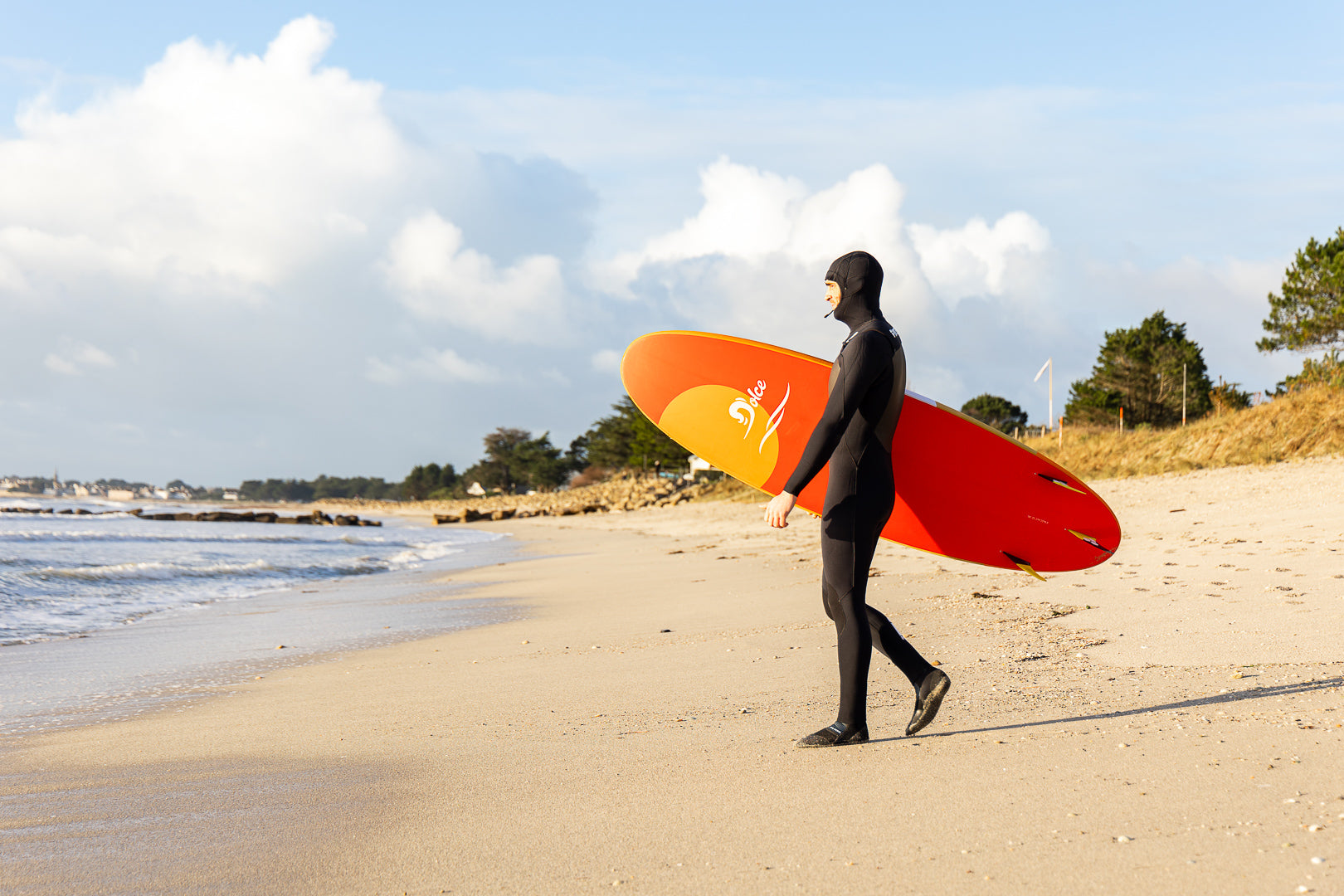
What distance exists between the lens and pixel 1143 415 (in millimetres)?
37281

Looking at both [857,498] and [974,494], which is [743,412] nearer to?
[974,494]

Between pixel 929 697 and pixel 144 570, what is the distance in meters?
10.2

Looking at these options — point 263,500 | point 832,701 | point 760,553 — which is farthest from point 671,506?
point 263,500

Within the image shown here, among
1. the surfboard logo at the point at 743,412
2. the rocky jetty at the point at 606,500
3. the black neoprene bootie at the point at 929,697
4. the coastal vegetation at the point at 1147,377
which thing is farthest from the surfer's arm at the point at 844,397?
the coastal vegetation at the point at 1147,377

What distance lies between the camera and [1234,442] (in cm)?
1205

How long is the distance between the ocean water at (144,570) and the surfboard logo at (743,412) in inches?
193

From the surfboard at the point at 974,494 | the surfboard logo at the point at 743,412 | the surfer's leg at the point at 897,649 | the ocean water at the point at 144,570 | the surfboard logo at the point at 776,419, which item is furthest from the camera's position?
the ocean water at the point at 144,570

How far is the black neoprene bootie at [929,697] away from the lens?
2.67m

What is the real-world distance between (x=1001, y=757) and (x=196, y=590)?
28.7 ft

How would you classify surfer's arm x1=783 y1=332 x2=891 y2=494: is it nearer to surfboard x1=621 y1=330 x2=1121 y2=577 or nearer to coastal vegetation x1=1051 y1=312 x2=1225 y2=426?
surfboard x1=621 y1=330 x2=1121 y2=577

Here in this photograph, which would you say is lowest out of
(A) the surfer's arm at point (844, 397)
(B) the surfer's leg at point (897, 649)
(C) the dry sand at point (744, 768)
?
(C) the dry sand at point (744, 768)

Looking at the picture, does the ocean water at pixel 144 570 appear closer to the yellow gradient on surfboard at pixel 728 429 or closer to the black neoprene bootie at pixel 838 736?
the yellow gradient on surfboard at pixel 728 429

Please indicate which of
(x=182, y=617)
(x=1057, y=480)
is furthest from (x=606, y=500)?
(x=1057, y=480)

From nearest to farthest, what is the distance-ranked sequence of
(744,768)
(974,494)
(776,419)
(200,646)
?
(744,768) → (974,494) → (776,419) → (200,646)
